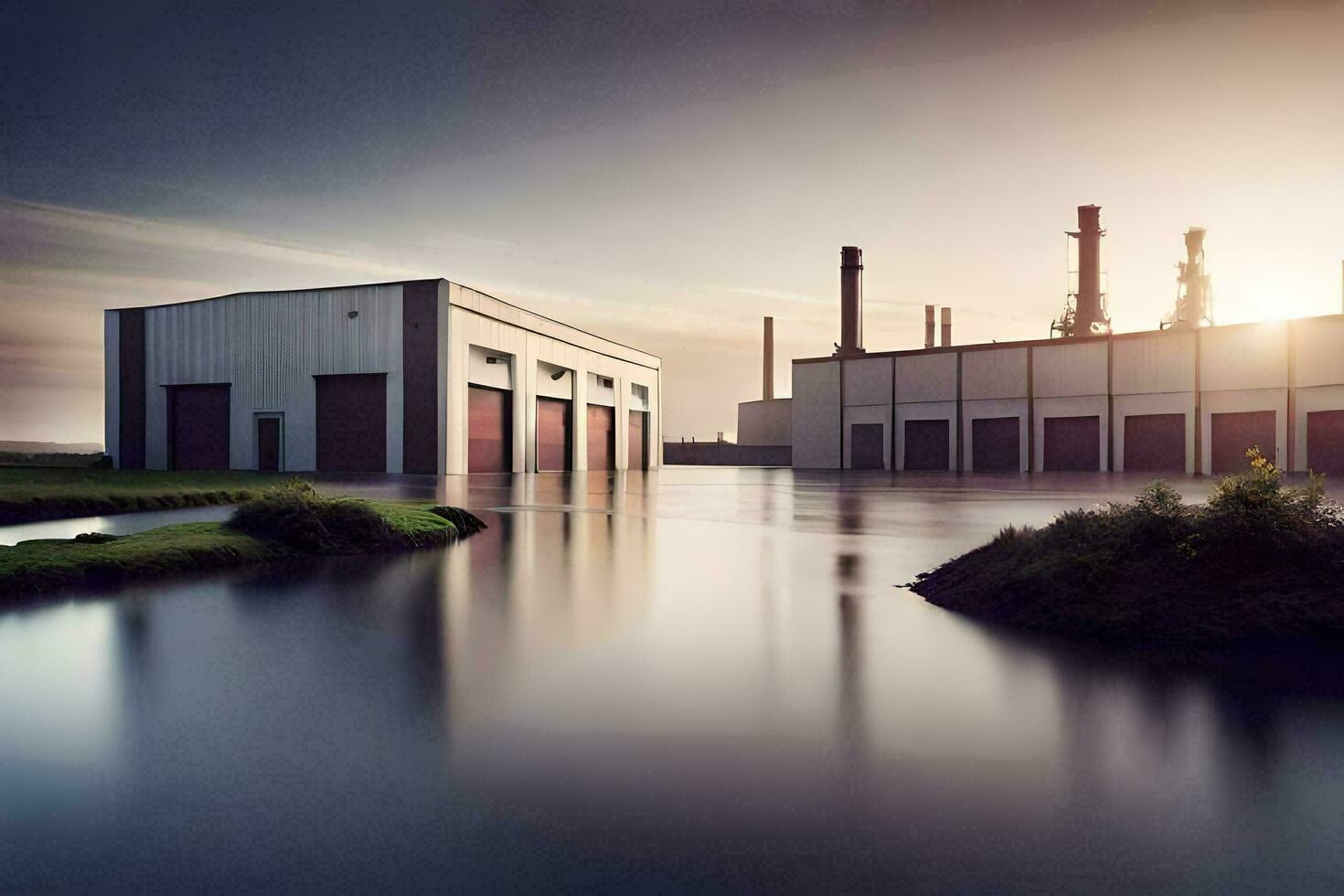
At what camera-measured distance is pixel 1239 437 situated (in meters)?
37.1

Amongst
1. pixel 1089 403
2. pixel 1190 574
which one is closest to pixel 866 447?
pixel 1089 403

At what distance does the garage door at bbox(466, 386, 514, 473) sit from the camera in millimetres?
34094

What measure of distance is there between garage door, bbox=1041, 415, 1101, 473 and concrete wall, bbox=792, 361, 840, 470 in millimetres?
12130

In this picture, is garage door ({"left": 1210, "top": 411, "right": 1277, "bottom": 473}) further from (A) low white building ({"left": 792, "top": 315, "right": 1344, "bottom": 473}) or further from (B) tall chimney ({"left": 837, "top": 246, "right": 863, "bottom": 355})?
(B) tall chimney ({"left": 837, "top": 246, "right": 863, "bottom": 355})

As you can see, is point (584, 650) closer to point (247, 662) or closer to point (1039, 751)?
point (247, 662)

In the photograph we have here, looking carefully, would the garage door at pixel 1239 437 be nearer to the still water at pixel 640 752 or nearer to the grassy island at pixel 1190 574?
the grassy island at pixel 1190 574

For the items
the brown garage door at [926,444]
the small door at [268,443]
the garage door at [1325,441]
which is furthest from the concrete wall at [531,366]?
the garage door at [1325,441]

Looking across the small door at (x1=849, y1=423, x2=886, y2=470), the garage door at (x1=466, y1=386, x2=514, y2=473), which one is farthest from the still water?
the small door at (x1=849, y1=423, x2=886, y2=470)

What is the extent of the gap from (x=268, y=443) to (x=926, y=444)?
3405 cm

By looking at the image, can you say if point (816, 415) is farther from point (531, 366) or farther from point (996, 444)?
point (531, 366)

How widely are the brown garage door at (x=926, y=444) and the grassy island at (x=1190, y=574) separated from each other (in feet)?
137

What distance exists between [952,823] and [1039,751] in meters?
0.79

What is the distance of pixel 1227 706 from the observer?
3.43 m

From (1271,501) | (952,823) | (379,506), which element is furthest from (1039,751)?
(379,506)
